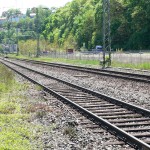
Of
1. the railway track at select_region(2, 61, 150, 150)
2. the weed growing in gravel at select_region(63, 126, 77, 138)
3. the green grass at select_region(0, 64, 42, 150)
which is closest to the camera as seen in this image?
the green grass at select_region(0, 64, 42, 150)

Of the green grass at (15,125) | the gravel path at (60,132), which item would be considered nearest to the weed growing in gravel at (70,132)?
the gravel path at (60,132)

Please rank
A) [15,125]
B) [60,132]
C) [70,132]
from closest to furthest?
[70,132]
[60,132]
[15,125]

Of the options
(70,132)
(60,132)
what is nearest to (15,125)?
(60,132)

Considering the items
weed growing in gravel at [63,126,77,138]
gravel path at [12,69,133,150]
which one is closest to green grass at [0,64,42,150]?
gravel path at [12,69,133,150]

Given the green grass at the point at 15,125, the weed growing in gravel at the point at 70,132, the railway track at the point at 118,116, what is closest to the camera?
the green grass at the point at 15,125

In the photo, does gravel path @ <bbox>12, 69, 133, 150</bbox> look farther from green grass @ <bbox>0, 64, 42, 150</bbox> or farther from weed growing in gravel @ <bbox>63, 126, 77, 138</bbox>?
green grass @ <bbox>0, 64, 42, 150</bbox>

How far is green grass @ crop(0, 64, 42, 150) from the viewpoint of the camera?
7.85 metres

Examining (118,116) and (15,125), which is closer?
(15,125)

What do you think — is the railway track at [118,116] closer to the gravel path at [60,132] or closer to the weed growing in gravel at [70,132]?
the gravel path at [60,132]

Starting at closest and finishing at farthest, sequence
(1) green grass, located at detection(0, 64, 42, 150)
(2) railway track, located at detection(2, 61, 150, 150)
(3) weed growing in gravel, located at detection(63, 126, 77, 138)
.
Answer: (1) green grass, located at detection(0, 64, 42, 150)
(2) railway track, located at detection(2, 61, 150, 150)
(3) weed growing in gravel, located at detection(63, 126, 77, 138)

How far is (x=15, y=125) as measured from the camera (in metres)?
9.82

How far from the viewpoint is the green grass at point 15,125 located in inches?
309

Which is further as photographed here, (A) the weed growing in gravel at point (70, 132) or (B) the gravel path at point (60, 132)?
(A) the weed growing in gravel at point (70, 132)

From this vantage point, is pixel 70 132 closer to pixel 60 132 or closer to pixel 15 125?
pixel 60 132
